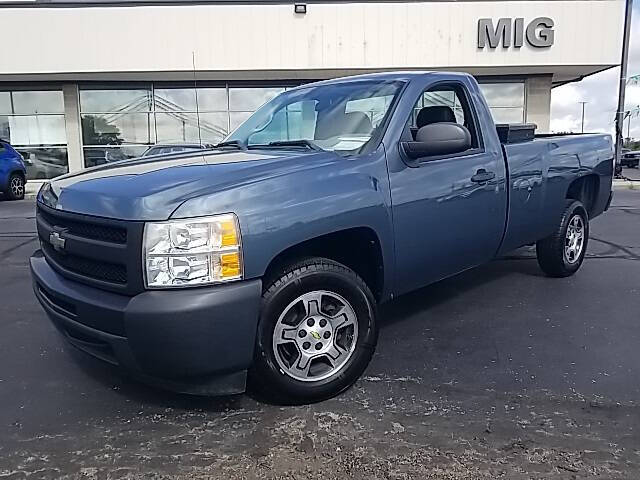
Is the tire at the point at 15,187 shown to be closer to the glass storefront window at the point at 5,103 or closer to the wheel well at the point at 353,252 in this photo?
the glass storefront window at the point at 5,103

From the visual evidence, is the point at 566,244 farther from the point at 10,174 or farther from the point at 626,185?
the point at 10,174

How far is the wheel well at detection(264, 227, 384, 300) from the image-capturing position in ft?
10.9

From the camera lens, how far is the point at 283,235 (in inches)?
118


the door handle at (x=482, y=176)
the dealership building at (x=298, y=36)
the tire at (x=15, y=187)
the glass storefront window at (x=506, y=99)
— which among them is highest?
the dealership building at (x=298, y=36)

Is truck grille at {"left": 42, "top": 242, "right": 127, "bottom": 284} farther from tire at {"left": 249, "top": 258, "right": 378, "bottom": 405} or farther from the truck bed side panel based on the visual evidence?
the truck bed side panel

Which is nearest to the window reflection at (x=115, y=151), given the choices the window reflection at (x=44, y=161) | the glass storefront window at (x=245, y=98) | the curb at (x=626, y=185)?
the window reflection at (x=44, y=161)

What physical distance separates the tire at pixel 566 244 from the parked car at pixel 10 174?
1480 cm

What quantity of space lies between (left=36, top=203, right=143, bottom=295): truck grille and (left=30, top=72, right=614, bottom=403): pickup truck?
0.4 inches

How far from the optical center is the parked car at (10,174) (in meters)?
16.0

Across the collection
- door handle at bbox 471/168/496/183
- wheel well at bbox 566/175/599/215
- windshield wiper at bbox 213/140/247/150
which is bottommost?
wheel well at bbox 566/175/599/215

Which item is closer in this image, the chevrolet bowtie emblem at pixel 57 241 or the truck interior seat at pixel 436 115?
the chevrolet bowtie emblem at pixel 57 241

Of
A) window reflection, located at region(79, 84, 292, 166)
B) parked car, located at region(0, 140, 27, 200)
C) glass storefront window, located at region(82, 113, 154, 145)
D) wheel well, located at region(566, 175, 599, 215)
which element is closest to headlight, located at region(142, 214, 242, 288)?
wheel well, located at region(566, 175, 599, 215)

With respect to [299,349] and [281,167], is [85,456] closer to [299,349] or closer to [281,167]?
[299,349]

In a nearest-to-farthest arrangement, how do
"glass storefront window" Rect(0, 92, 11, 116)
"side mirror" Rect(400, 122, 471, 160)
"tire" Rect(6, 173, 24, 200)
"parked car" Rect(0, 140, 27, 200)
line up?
"side mirror" Rect(400, 122, 471, 160)
"parked car" Rect(0, 140, 27, 200)
"tire" Rect(6, 173, 24, 200)
"glass storefront window" Rect(0, 92, 11, 116)
